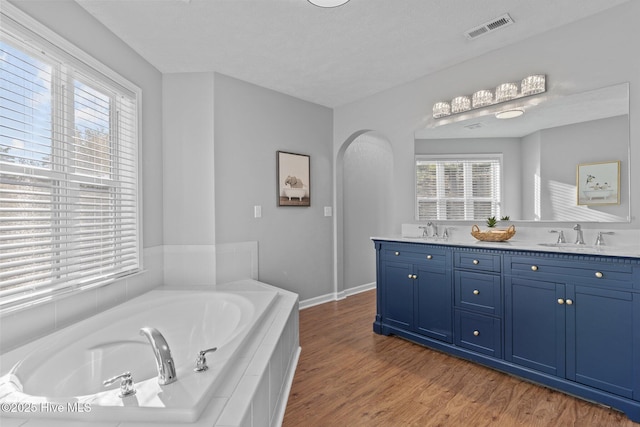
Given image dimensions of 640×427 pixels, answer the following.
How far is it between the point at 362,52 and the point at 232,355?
2435mm

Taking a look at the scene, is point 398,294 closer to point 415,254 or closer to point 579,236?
point 415,254

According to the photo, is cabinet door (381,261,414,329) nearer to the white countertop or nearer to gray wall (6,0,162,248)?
the white countertop

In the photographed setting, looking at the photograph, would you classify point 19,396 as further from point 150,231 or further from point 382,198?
point 382,198

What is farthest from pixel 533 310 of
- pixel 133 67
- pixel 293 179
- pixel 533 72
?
pixel 133 67

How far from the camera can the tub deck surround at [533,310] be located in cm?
180

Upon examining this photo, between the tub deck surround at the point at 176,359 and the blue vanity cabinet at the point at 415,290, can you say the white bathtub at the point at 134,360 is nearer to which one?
the tub deck surround at the point at 176,359

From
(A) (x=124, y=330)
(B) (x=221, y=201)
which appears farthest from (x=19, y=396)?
(B) (x=221, y=201)

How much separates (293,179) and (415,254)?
162 cm

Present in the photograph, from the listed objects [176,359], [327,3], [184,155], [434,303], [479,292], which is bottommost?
[176,359]

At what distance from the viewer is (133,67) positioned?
102 inches

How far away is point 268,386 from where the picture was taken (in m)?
1.49

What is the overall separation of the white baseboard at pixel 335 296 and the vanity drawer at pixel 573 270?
227 centimetres

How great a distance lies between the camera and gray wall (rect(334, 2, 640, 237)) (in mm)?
2059

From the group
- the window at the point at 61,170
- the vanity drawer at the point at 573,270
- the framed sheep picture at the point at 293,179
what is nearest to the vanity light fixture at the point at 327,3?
the window at the point at 61,170
